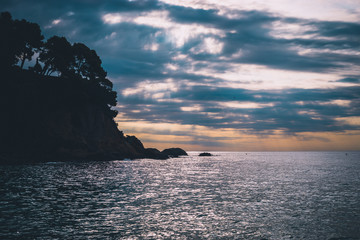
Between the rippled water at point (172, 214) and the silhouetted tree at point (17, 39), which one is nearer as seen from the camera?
the rippled water at point (172, 214)

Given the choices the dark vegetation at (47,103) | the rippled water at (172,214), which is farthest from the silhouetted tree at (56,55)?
the rippled water at (172,214)

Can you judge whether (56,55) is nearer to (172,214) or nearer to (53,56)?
(53,56)

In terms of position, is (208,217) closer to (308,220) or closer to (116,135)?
(308,220)

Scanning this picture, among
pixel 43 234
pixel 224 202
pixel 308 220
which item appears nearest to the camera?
pixel 43 234

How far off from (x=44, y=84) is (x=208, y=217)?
258 ft

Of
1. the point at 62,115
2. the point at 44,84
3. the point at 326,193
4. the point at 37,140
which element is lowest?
the point at 326,193

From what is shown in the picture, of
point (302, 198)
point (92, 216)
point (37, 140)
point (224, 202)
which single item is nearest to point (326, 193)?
point (302, 198)

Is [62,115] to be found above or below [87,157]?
above

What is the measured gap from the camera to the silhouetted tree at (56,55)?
3398 inches

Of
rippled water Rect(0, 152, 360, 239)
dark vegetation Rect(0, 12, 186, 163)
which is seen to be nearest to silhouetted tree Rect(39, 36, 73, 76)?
dark vegetation Rect(0, 12, 186, 163)

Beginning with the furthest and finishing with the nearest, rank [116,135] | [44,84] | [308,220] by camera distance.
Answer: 1. [116,135]
2. [44,84]
3. [308,220]

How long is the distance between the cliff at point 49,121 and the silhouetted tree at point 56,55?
488 cm

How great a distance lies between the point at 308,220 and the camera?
2136 cm

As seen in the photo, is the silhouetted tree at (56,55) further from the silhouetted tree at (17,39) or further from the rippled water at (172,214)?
the rippled water at (172,214)
